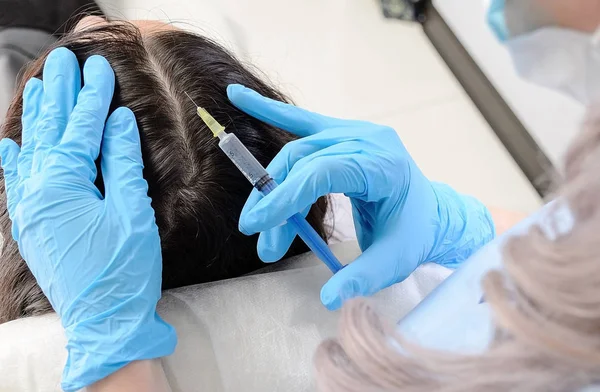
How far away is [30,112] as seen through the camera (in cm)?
75

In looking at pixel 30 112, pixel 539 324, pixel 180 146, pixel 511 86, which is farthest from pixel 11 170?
pixel 511 86

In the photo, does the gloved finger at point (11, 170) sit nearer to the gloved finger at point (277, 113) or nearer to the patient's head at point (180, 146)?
the patient's head at point (180, 146)

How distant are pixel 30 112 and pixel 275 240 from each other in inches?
15.5

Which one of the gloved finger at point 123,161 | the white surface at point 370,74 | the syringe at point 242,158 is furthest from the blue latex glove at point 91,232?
the white surface at point 370,74

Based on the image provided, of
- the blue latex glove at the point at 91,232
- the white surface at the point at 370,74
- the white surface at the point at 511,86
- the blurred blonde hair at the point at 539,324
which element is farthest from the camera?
the white surface at the point at 370,74

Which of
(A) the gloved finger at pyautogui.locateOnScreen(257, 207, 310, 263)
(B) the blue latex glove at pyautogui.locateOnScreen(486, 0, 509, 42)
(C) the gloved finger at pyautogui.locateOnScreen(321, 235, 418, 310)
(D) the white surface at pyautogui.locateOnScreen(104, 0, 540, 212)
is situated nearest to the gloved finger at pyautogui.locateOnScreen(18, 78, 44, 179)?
(A) the gloved finger at pyautogui.locateOnScreen(257, 207, 310, 263)

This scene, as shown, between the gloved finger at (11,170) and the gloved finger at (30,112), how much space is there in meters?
0.01

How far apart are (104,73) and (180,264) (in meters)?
0.29

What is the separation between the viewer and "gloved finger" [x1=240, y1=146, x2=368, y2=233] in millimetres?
654

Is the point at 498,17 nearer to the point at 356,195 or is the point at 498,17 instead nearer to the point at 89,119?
the point at 356,195

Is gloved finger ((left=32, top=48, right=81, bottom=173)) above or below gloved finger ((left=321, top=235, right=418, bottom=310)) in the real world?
above

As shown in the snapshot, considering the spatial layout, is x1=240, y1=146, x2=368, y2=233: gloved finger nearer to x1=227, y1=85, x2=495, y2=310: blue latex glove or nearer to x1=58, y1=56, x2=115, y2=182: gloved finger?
x1=227, y1=85, x2=495, y2=310: blue latex glove

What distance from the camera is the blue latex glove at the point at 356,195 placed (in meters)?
0.67

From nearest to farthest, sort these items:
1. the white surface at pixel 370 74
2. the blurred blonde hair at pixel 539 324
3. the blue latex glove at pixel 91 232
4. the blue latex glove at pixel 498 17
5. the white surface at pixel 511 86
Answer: the blurred blonde hair at pixel 539 324
the blue latex glove at pixel 91 232
the blue latex glove at pixel 498 17
the white surface at pixel 511 86
the white surface at pixel 370 74
